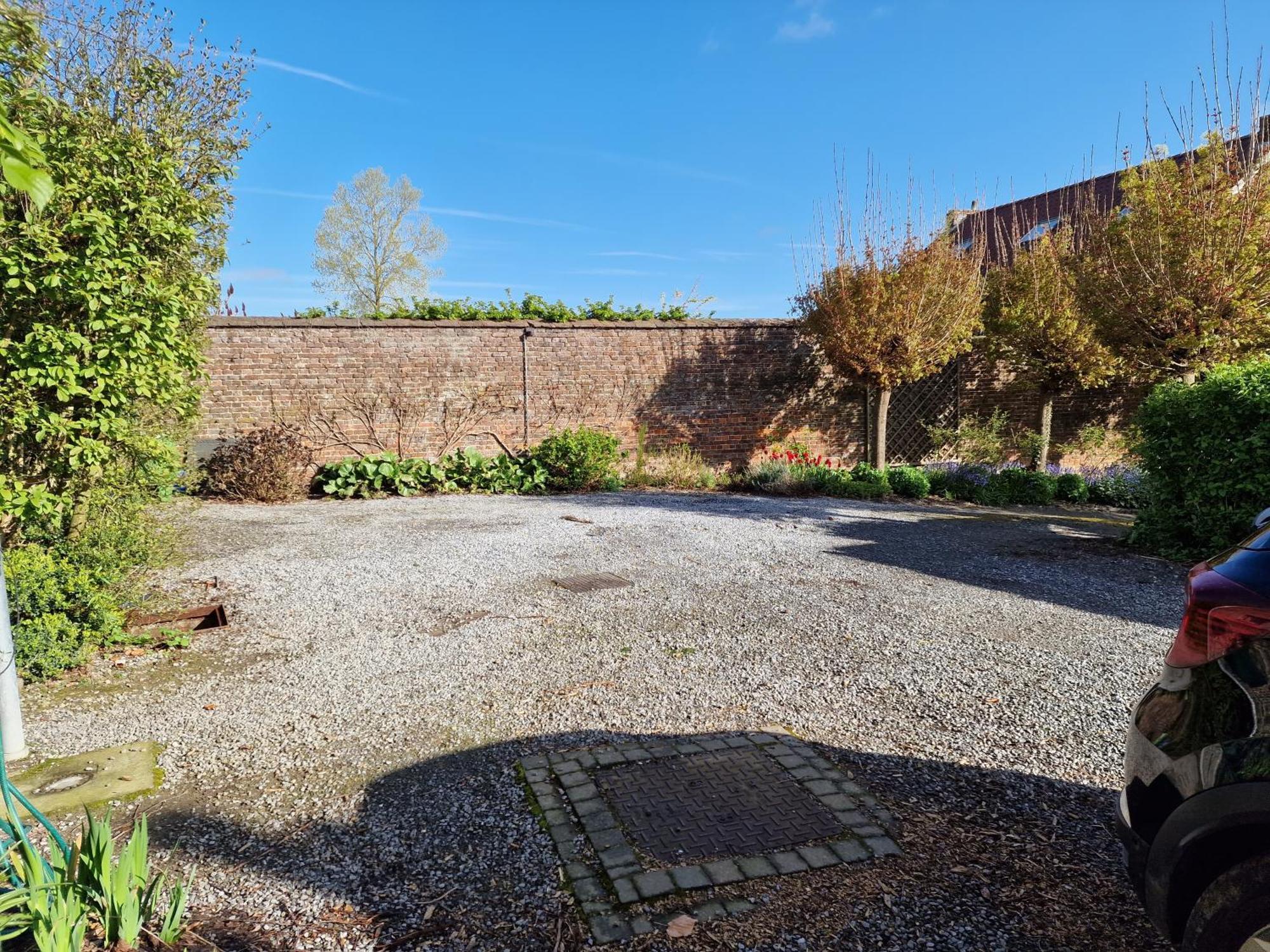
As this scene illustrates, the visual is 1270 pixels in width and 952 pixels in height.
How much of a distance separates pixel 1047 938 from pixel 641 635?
113 inches

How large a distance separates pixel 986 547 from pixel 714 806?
19.4 ft

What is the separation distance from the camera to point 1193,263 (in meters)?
9.07

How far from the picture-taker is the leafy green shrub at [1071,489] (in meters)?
11.1

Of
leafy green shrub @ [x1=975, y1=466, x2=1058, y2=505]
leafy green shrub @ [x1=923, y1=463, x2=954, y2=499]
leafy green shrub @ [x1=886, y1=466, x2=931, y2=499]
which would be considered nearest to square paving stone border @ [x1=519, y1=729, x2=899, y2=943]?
leafy green shrub @ [x1=886, y1=466, x2=931, y2=499]

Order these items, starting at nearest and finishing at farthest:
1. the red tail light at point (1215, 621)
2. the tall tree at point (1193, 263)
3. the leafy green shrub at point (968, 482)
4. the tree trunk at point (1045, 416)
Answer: the red tail light at point (1215, 621) → the tall tree at point (1193, 263) → the leafy green shrub at point (968, 482) → the tree trunk at point (1045, 416)

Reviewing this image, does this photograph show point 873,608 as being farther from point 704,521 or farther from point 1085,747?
point 704,521

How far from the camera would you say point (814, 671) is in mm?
4086

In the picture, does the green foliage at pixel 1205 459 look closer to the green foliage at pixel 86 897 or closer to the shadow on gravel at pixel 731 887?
the shadow on gravel at pixel 731 887

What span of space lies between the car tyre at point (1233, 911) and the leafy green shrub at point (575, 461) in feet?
34.1

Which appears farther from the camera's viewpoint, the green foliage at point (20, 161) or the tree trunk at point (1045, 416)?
the tree trunk at point (1045, 416)

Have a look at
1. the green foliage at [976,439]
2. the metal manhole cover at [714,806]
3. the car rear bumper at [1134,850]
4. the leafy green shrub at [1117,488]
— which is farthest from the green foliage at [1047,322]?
the car rear bumper at [1134,850]

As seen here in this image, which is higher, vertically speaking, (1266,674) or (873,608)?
(1266,674)

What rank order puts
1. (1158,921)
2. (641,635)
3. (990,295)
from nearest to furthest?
(1158,921)
(641,635)
(990,295)

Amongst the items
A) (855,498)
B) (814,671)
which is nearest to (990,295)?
(855,498)
